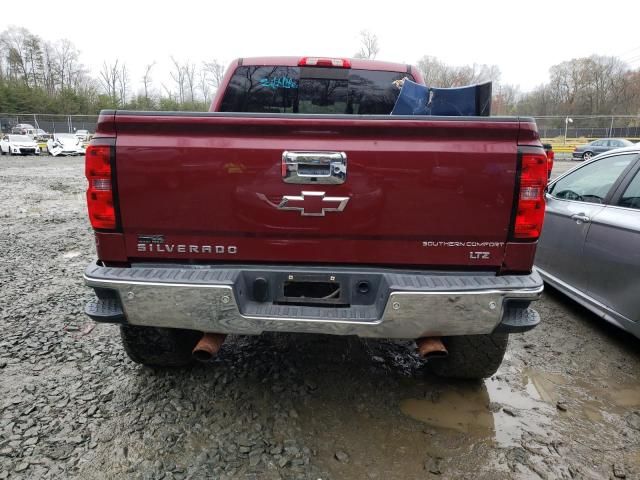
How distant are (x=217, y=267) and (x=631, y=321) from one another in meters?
3.02

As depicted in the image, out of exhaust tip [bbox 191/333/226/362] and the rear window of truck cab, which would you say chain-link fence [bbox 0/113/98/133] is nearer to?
the rear window of truck cab

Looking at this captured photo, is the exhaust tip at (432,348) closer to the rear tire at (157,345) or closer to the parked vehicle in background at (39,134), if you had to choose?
the rear tire at (157,345)

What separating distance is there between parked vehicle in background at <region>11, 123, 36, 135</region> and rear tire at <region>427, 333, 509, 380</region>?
42.4m

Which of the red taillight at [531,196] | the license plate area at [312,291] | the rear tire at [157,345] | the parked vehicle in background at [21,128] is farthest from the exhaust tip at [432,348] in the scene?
the parked vehicle in background at [21,128]

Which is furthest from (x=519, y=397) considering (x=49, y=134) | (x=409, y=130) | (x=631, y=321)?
(x=49, y=134)

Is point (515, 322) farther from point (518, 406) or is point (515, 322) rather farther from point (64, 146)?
point (64, 146)

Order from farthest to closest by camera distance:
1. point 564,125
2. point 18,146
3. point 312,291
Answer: point 564,125 → point 18,146 → point 312,291

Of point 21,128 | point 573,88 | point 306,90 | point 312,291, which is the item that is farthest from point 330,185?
point 573,88

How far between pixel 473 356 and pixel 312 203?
57.8 inches

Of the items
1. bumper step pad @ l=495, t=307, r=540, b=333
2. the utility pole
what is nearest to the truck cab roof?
bumper step pad @ l=495, t=307, r=540, b=333

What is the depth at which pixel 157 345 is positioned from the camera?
284 centimetres

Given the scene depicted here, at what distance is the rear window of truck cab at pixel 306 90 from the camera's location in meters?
3.87

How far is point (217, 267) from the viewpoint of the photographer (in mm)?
2359

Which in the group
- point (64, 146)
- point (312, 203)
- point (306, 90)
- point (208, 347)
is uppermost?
point (306, 90)
